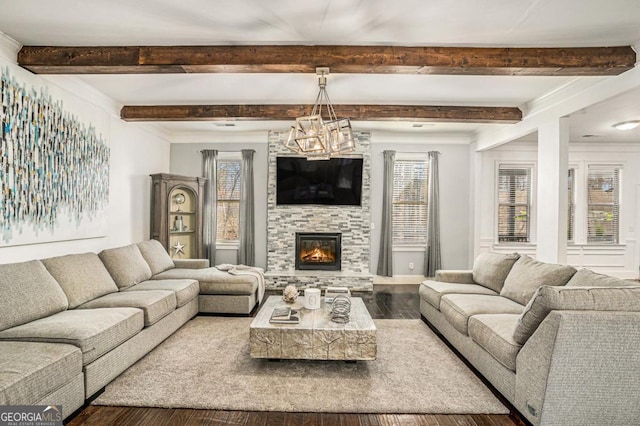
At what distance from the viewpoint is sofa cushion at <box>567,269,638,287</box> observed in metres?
2.56

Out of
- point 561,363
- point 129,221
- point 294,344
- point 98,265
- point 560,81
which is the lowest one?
point 294,344

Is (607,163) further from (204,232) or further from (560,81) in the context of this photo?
(204,232)

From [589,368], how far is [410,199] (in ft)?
16.5

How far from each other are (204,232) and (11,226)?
3528 mm

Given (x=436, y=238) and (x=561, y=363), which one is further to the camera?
(x=436, y=238)

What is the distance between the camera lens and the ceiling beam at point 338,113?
16.2ft

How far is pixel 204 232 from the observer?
22.0 feet

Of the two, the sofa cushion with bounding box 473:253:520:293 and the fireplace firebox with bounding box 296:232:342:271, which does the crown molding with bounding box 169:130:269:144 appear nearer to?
the fireplace firebox with bounding box 296:232:342:271

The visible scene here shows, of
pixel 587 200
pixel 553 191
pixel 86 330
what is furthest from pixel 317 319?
pixel 587 200

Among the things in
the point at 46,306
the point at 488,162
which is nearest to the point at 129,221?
the point at 46,306

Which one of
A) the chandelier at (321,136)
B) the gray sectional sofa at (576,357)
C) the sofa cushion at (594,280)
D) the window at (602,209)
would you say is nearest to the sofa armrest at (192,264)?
the chandelier at (321,136)

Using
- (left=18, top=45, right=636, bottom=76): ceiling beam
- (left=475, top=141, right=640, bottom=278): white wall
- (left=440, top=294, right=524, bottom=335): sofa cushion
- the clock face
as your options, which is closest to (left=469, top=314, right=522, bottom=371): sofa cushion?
(left=440, top=294, right=524, bottom=335): sofa cushion

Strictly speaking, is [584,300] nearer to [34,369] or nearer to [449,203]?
[34,369]

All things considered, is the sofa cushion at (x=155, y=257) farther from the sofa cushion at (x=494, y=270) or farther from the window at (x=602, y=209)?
the window at (x=602, y=209)
